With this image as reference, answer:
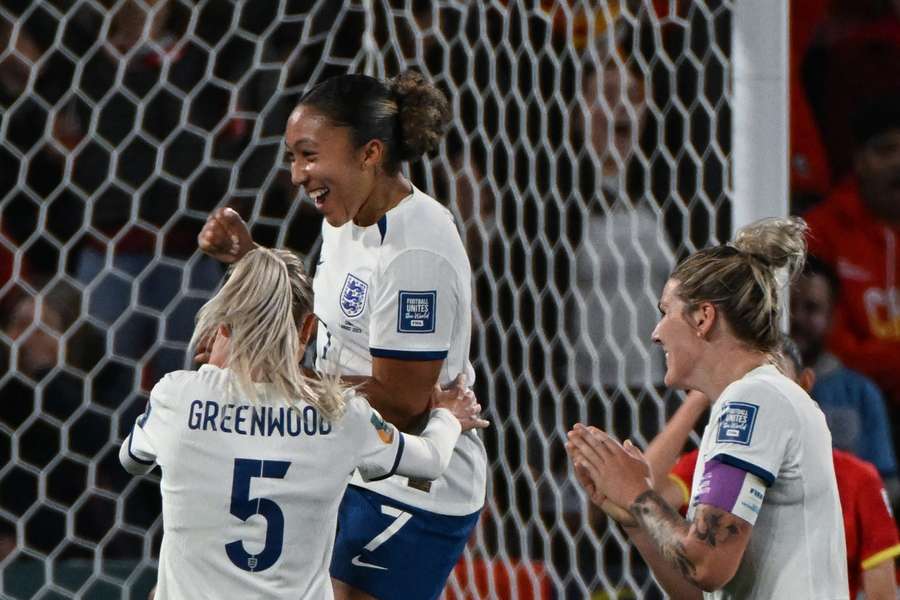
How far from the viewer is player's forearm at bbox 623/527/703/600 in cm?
206

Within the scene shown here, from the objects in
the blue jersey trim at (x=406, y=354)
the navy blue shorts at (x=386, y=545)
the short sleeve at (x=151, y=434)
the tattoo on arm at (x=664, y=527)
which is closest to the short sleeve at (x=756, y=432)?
the tattoo on arm at (x=664, y=527)

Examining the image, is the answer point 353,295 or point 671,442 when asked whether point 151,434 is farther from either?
point 671,442

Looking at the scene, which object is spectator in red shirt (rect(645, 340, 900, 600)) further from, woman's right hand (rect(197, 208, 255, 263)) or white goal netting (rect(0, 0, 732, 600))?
woman's right hand (rect(197, 208, 255, 263))

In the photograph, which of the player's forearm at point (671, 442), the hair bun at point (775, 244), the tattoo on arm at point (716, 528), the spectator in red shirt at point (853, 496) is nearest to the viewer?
the tattoo on arm at point (716, 528)

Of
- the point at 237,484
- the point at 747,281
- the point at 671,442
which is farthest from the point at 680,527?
the point at 671,442

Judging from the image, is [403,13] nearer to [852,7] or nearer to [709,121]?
[709,121]

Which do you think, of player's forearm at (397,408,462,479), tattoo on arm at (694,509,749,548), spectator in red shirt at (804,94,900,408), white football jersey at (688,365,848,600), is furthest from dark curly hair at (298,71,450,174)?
spectator in red shirt at (804,94,900,408)

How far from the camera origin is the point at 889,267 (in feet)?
17.3

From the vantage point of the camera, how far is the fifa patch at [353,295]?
2369 millimetres

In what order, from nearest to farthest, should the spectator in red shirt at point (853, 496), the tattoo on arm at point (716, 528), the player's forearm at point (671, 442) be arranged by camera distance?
the tattoo on arm at point (716, 528) < the spectator in red shirt at point (853, 496) < the player's forearm at point (671, 442)

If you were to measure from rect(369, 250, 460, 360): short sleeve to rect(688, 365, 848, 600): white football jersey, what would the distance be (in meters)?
0.51

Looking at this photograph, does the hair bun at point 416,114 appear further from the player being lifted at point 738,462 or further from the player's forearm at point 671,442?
the player's forearm at point 671,442

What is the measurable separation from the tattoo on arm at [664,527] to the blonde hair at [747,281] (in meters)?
0.27

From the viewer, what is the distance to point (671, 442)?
2936 mm
